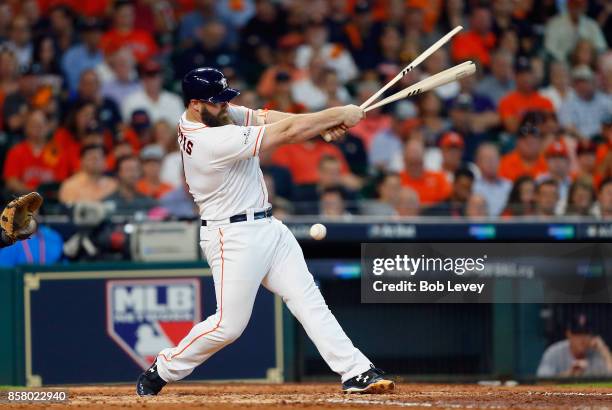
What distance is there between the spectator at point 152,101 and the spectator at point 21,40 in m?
1.10

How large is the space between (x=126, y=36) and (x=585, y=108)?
185 inches

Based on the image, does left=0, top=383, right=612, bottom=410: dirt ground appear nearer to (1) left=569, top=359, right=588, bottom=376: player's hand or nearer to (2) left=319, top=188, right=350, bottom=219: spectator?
(1) left=569, top=359, right=588, bottom=376: player's hand

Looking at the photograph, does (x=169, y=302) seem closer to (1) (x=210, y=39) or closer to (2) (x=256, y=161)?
(2) (x=256, y=161)

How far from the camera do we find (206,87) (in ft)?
22.2

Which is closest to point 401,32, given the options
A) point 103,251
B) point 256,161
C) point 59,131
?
point 59,131

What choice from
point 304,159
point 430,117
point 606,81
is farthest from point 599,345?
point 606,81

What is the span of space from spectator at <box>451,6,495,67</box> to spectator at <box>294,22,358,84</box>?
3.69 ft

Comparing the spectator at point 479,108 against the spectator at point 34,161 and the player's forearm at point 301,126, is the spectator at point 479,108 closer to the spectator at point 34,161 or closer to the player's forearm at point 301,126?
the spectator at point 34,161

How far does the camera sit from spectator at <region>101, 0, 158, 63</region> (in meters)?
12.9

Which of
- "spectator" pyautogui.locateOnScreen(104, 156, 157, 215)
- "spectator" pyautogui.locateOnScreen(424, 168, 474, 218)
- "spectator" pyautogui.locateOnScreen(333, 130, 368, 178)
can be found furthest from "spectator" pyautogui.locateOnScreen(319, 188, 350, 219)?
"spectator" pyautogui.locateOnScreen(333, 130, 368, 178)

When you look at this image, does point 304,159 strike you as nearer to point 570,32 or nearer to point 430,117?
point 430,117

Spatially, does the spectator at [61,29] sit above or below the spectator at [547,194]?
above

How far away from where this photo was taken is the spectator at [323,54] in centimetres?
1309

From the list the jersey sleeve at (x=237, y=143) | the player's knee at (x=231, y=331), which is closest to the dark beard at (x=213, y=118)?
the jersey sleeve at (x=237, y=143)
